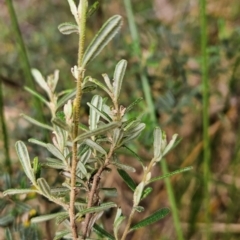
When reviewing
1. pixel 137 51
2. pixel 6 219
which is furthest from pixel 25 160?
pixel 137 51

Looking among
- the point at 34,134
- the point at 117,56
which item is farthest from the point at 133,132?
the point at 117,56

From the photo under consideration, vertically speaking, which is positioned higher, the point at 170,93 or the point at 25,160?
the point at 25,160

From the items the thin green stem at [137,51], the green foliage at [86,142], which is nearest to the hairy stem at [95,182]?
the green foliage at [86,142]

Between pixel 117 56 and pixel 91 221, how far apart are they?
0.54 m

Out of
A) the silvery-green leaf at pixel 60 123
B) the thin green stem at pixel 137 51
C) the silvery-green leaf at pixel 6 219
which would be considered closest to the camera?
the silvery-green leaf at pixel 60 123

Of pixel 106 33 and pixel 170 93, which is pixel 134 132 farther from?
pixel 170 93

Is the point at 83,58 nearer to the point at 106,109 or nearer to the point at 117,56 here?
the point at 106,109

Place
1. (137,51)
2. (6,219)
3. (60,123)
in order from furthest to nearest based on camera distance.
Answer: (137,51) → (6,219) → (60,123)

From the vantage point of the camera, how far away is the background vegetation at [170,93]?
806 millimetres

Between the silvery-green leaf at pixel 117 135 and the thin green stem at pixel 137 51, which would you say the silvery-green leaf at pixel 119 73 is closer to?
the silvery-green leaf at pixel 117 135

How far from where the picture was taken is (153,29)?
89 cm

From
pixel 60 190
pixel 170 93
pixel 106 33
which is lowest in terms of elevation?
pixel 170 93

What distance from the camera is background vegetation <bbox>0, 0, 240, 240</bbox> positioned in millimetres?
806

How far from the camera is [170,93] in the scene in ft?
2.63
